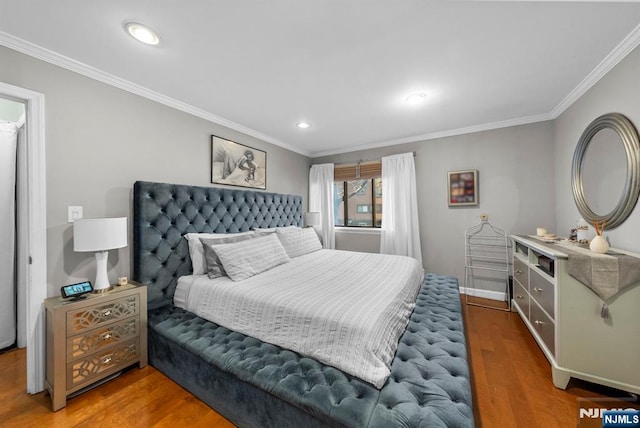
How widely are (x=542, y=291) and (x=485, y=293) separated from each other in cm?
146

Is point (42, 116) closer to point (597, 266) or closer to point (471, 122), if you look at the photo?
point (597, 266)

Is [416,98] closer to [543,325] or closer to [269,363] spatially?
[543,325]

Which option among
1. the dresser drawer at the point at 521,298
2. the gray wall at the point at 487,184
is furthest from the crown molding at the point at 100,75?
the dresser drawer at the point at 521,298

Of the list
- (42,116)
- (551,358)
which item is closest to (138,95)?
(42,116)

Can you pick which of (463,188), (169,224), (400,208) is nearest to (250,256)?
(169,224)

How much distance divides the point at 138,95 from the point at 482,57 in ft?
9.82

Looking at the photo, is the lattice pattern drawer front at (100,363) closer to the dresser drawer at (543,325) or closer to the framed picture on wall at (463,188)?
the dresser drawer at (543,325)

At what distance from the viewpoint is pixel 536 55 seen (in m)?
1.77

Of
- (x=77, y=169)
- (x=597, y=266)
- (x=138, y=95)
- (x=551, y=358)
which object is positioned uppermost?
(x=138, y=95)

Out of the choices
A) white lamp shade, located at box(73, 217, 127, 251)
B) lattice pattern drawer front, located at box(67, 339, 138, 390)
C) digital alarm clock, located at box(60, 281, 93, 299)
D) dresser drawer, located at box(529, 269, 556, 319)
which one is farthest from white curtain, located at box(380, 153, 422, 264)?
digital alarm clock, located at box(60, 281, 93, 299)

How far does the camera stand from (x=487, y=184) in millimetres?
3264

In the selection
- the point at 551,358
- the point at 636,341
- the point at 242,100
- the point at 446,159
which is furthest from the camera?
the point at 446,159

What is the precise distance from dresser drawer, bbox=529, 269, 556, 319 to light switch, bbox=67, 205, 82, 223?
12.2ft

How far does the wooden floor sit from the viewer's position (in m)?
1.42
